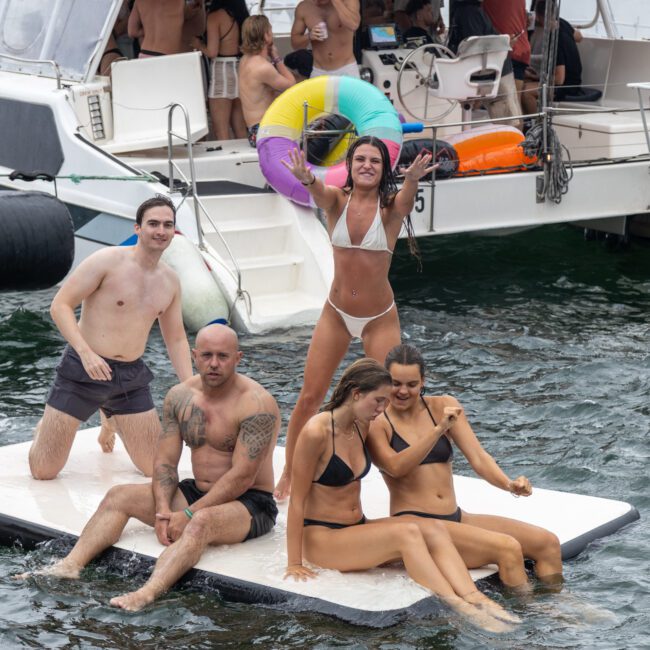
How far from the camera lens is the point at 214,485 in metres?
6.11

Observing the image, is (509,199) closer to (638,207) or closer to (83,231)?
(638,207)

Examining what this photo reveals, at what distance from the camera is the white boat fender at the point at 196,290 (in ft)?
34.8

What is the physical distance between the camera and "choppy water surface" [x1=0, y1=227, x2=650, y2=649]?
5.59 metres

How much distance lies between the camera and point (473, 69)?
11992mm

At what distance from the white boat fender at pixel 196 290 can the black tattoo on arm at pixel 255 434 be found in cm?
450

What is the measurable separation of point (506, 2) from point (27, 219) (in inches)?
324

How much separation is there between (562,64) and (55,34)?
18.8 ft

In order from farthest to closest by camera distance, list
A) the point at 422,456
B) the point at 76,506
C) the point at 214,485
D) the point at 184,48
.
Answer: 1. the point at 184,48
2. the point at 76,506
3. the point at 214,485
4. the point at 422,456

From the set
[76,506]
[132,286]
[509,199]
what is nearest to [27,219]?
[132,286]

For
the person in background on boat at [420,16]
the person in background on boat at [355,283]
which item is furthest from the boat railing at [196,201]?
the person in background on boat at [420,16]

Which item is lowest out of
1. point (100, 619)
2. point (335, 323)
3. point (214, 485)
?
point (100, 619)

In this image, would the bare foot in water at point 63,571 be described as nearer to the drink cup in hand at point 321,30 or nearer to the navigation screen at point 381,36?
the drink cup in hand at point 321,30

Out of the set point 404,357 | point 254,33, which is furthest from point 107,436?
point 254,33

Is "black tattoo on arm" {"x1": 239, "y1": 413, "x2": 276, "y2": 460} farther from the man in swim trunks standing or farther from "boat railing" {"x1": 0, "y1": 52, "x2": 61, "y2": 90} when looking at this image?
the man in swim trunks standing
